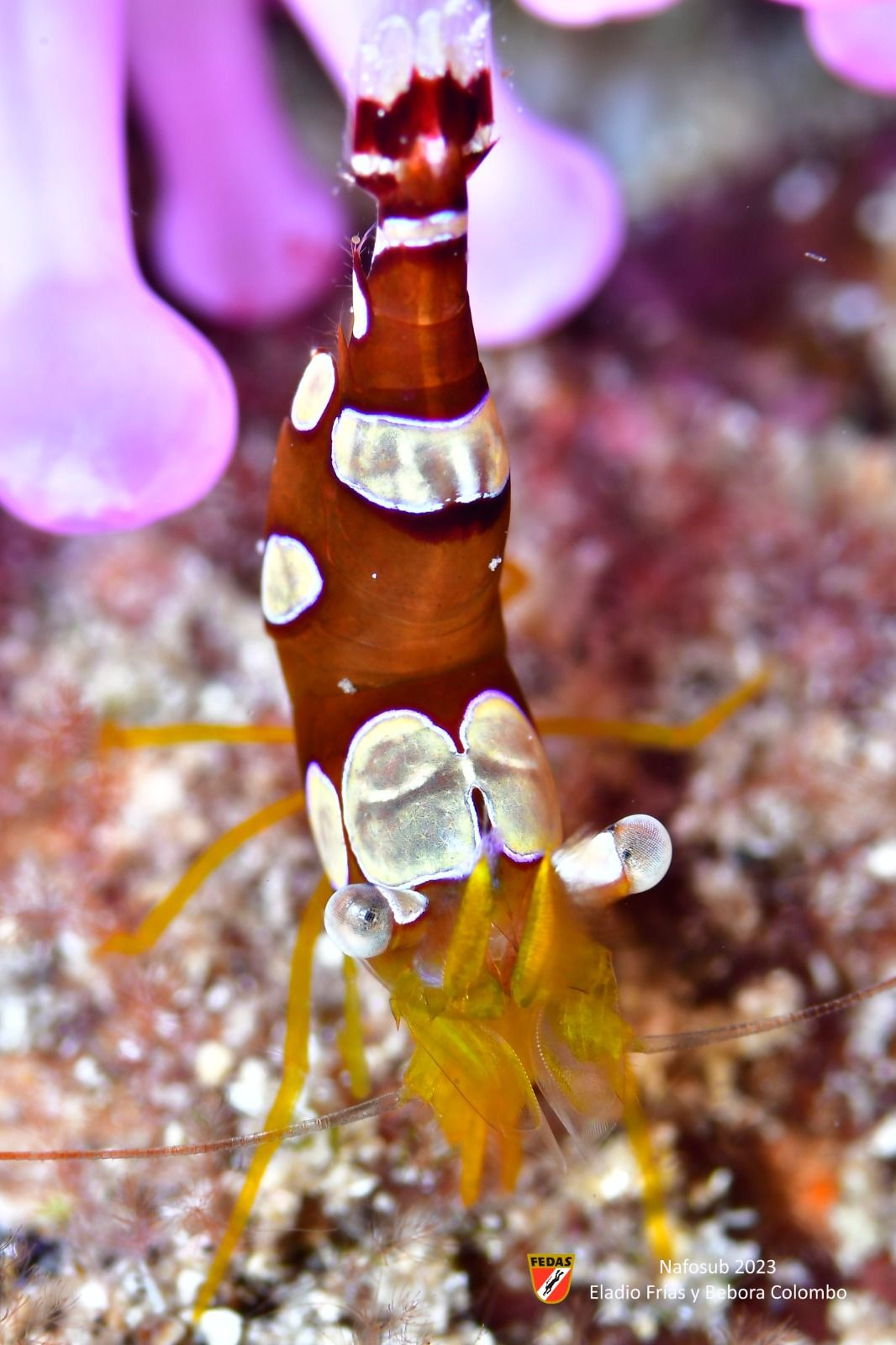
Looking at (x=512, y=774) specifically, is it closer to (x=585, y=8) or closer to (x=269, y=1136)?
(x=269, y=1136)

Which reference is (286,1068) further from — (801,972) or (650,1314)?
(801,972)

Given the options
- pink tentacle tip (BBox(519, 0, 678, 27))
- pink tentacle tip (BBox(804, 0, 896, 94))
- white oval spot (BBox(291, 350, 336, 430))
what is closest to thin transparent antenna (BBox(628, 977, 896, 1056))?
white oval spot (BBox(291, 350, 336, 430))

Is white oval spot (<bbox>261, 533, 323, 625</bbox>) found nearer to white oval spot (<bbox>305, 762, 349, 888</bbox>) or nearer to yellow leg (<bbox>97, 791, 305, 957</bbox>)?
white oval spot (<bbox>305, 762, 349, 888</bbox>)

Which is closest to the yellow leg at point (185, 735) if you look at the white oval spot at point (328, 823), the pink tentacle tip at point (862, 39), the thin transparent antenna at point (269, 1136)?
the white oval spot at point (328, 823)

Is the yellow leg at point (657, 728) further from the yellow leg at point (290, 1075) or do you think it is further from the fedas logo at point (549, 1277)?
the fedas logo at point (549, 1277)

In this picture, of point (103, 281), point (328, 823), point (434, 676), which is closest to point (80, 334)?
point (103, 281)

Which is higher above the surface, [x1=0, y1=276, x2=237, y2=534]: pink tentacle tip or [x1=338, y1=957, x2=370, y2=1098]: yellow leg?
[x1=0, y1=276, x2=237, y2=534]: pink tentacle tip
